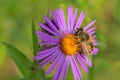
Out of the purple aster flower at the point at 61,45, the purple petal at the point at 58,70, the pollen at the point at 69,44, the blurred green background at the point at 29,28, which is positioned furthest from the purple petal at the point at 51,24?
the blurred green background at the point at 29,28

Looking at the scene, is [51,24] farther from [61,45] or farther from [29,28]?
[29,28]

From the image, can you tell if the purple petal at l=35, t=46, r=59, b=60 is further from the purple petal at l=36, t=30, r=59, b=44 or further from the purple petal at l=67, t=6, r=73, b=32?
the purple petal at l=67, t=6, r=73, b=32

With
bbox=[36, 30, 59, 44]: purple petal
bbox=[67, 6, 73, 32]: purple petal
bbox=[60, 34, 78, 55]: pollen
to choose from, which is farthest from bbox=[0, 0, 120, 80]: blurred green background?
bbox=[36, 30, 59, 44]: purple petal

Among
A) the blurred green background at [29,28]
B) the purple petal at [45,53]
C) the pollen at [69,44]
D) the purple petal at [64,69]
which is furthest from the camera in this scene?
the blurred green background at [29,28]

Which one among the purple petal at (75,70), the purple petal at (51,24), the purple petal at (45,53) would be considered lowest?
the purple petal at (75,70)

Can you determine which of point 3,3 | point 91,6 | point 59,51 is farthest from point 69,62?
point 3,3

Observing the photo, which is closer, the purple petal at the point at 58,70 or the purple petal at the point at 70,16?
the purple petal at the point at 58,70

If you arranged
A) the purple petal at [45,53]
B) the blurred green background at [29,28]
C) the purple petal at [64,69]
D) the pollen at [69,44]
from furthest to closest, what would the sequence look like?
the blurred green background at [29,28]
the pollen at [69,44]
the purple petal at [64,69]
the purple petal at [45,53]

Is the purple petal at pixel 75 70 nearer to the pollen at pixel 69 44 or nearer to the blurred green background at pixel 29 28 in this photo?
the pollen at pixel 69 44
